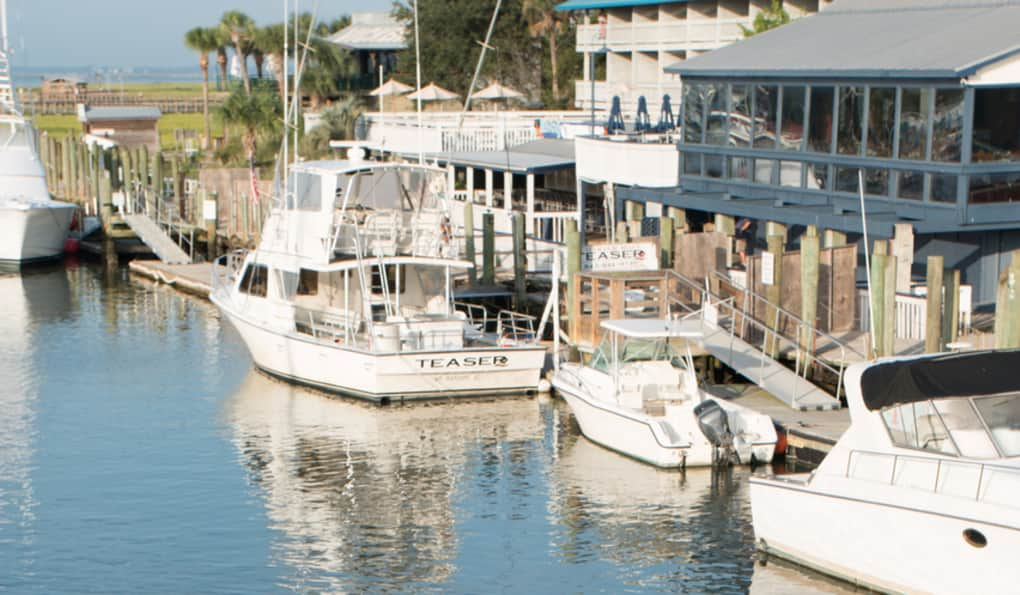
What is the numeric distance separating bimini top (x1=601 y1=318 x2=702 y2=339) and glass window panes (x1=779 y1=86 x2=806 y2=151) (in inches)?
259

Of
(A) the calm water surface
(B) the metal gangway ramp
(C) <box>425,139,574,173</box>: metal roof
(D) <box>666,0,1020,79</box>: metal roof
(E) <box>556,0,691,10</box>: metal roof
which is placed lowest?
(A) the calm water surface

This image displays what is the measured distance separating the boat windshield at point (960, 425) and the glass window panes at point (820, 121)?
12.6 metres

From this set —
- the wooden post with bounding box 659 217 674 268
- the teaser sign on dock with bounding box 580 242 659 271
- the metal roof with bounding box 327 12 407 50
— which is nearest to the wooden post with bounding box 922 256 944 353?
the teaser sign on dock with bounding box 580 242 659 271

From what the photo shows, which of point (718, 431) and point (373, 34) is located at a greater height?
point (373, 34)

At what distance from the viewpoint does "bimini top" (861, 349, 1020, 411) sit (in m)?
18.2

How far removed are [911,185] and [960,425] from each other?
1088cm

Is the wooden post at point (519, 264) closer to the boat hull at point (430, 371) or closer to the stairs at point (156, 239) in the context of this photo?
the boat hull at point (430, 371)

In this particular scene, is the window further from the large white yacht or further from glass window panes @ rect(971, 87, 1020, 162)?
glass window panes @ rect(971, 87, 1020, 162)

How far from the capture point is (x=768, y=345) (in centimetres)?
2706


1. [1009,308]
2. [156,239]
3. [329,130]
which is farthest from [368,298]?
[329,130]

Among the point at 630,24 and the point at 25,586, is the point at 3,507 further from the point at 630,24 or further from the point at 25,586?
the point at 630,24

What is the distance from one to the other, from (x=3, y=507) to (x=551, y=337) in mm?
13903

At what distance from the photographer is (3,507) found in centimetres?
2302

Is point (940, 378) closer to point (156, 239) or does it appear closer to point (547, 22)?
point (156, 239)
